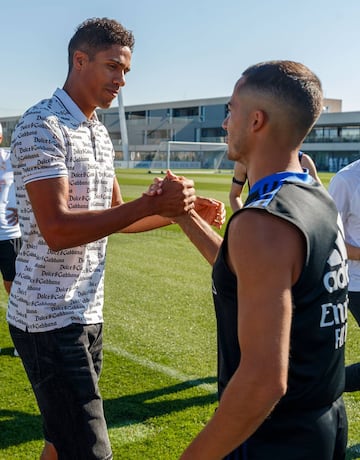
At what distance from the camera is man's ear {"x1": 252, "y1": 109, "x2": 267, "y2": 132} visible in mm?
1753

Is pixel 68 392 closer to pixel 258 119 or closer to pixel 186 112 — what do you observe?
pixel 258 119

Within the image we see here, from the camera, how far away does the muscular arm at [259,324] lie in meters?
1.55

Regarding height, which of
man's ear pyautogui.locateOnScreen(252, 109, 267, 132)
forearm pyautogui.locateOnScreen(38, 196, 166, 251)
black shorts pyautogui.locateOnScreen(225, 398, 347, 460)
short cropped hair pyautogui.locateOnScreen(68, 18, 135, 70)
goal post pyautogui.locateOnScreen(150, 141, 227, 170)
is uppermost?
short cropped hair pyautogui.locateOnScreen(68, 18, 135, 70)

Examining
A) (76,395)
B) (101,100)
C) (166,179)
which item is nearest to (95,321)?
(76,395)

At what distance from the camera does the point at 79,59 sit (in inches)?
109

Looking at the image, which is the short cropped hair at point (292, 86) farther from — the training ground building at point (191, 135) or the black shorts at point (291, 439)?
the training ground building at point (191, 135)

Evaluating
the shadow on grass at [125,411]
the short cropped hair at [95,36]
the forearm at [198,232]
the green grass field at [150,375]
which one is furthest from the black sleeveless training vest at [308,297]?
the shadow on grass at [125,411]

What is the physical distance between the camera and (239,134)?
5.97 ft

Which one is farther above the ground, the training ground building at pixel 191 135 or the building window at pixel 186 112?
the building window at pixel 186 112

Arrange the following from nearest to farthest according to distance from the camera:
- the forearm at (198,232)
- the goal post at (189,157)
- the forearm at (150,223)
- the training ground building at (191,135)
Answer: the forearm at (198,232), the forearm at (150,223), the goal post at (189,157), the training ground building at (191,135)

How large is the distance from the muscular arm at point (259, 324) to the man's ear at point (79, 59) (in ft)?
4.95

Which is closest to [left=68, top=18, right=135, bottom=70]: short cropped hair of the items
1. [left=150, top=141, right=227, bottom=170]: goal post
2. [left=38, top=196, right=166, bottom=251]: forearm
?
[left=38, top=196, right=166, bottom=251]: forearm

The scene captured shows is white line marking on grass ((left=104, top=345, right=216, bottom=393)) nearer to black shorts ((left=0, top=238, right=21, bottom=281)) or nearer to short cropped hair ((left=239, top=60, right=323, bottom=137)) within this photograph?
black shorts ((left=0, top=238, right=21, bottom=281))

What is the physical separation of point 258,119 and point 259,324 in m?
0.61
